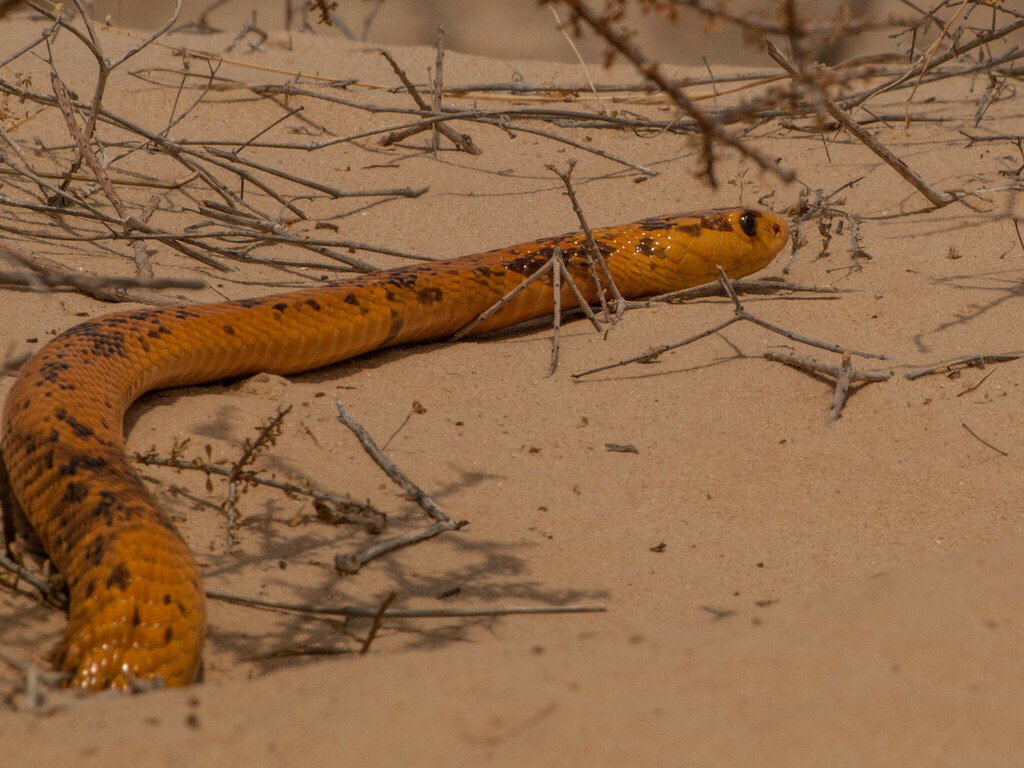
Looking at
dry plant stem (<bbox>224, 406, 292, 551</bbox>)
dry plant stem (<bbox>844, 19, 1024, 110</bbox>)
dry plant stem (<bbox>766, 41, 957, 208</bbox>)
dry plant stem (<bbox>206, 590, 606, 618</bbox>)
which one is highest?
dry plant stem (<bbox>844, 19, 1024, 110</bbox>)

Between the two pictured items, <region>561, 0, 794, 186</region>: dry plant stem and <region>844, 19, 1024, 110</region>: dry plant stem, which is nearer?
<region>561, 0, 794, 186</region>: dry plant stem

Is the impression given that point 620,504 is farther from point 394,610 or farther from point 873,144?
point 873,144

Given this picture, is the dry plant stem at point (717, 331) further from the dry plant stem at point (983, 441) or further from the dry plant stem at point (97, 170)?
the dry plant stem at point (97, 170)

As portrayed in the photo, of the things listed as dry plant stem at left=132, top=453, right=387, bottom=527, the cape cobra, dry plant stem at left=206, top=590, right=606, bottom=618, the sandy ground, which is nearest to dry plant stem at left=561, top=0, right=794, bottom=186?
the sandy ground

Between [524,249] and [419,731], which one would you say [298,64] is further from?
[419,731]

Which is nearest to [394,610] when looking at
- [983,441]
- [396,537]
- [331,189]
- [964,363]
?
[396,537]

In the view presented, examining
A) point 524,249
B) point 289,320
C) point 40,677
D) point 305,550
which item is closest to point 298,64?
point 524,249

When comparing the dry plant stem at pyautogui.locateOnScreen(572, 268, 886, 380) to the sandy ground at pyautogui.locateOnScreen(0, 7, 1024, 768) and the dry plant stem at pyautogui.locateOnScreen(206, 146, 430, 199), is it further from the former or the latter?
the dry plant stem at pyautogui.locateOnScreen(206, 146, 430, 199)
